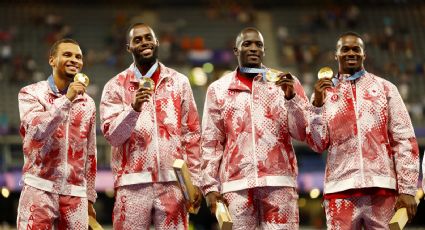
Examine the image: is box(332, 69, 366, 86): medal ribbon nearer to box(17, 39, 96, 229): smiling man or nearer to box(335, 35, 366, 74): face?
box(335, 35, 366, 74): face

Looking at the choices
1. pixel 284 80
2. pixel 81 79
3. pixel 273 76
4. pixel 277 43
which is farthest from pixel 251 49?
pixel 277 43

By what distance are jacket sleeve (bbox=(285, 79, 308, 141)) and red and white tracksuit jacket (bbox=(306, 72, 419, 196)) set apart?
6 cm

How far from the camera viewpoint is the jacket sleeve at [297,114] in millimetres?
6039

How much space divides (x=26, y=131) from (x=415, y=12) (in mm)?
20291

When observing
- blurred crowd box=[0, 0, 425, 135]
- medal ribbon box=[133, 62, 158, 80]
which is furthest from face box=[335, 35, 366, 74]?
blurred crowd box=[0, 0, 425, 135]

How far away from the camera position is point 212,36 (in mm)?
24094

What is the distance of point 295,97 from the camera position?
6.04 meters

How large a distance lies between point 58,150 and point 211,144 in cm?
122

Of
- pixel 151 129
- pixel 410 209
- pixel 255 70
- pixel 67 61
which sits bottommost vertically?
pixel 410 209

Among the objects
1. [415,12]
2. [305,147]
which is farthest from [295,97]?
[415,12]

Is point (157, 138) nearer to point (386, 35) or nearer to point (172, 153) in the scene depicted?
point (172, 153)

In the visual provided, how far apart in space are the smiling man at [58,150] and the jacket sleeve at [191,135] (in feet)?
A: 2.61

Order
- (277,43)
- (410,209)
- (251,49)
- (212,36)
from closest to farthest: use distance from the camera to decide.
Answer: (410,209) → (251,49) → (277,43) → (212,36)

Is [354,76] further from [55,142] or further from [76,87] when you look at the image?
[55,142]
